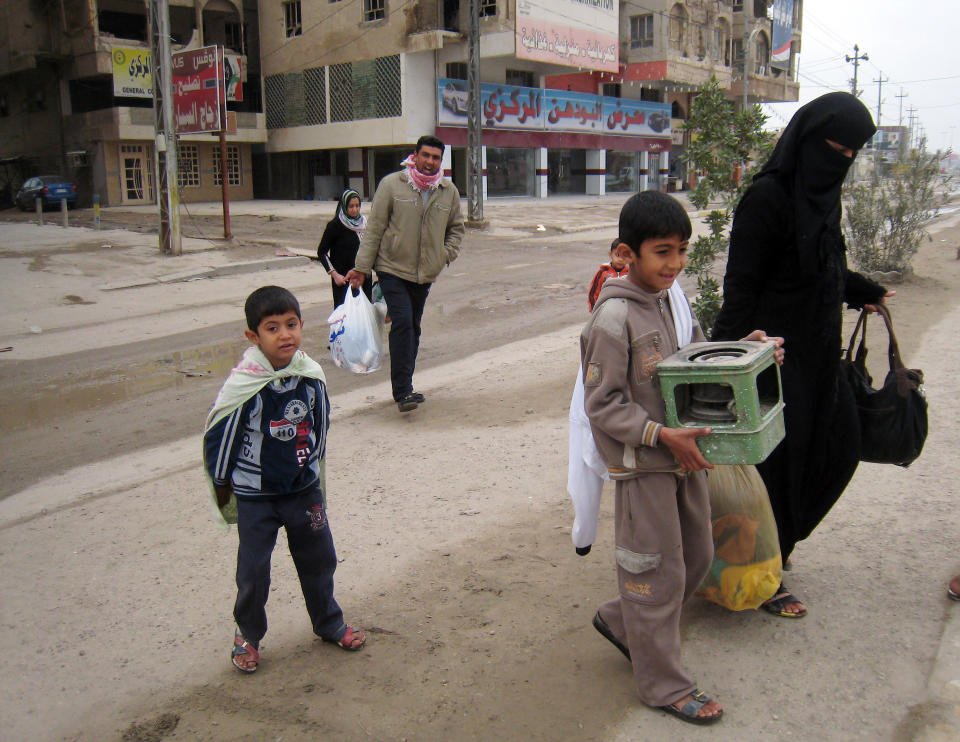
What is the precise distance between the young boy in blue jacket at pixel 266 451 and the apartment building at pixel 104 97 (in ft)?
101

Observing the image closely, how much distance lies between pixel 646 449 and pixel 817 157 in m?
1.20

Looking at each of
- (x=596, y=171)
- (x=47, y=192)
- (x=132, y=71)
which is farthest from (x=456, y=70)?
(x=47, y=192)

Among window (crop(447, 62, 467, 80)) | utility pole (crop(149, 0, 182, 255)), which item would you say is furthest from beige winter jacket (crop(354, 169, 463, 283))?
window (crop(447, 62, 467, 80))

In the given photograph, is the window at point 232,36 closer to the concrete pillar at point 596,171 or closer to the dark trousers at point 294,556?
the concrete pillar at point 596,171

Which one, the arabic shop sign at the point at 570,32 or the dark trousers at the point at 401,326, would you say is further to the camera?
the arabic shop sign at the point at 570,32

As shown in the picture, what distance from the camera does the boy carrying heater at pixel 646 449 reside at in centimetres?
237

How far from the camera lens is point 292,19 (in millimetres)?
35469

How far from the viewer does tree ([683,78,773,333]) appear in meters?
5.02

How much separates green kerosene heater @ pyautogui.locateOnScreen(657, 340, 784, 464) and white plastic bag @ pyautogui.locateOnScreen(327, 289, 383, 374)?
3.92 m

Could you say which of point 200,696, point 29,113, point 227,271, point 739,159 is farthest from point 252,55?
point 200,696

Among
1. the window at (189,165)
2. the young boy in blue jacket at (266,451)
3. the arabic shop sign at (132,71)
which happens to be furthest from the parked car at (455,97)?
the young boy in blue jacket at (266,451)

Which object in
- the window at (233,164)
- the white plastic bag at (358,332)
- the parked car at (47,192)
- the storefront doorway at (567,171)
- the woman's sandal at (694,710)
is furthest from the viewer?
the storefront doorway at (567,171)

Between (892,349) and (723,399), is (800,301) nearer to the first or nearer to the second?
(892,349)

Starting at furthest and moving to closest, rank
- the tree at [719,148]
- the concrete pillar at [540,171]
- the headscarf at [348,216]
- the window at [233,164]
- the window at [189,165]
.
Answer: the concrete pillar at [540,171], the window at [233,164], the window at [189,165], the headscarf at [348,216], the tree at [719,148]
